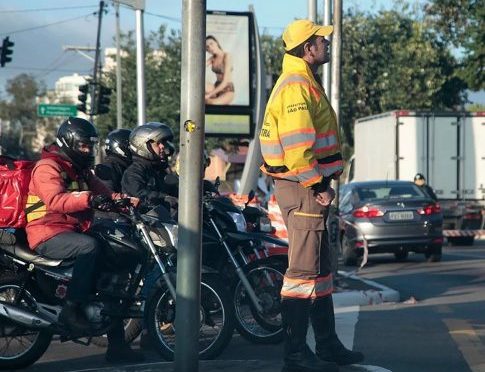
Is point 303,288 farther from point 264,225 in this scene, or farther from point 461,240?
point 461,240

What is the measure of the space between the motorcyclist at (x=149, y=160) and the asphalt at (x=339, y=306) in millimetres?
2012

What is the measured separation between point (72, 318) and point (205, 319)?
102 centimetres

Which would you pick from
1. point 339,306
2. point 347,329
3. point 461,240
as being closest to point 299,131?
point 347,329

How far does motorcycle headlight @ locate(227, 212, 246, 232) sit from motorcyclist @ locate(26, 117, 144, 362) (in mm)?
1322

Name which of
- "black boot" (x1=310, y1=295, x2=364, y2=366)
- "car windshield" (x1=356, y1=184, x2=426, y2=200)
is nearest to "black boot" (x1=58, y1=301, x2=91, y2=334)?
"black boot" (x1=310, y1=295, x2=364, y2=366)

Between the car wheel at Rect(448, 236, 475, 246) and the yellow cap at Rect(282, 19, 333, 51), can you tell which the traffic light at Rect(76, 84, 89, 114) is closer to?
the car wheel at Rect(448, 236, 475, 246)

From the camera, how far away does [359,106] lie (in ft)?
172

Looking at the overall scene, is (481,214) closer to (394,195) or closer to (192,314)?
(394,195)

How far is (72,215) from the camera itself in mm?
8344

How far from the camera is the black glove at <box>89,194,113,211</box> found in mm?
7992

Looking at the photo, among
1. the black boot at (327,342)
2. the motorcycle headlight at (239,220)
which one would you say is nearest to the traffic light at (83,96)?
the motorcycle headlight at (239,220)

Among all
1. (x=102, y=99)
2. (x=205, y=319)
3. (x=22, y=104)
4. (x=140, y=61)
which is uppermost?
(x=22, y=104)

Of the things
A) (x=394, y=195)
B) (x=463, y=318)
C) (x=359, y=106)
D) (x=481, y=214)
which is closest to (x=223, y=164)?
(x=359, y=106)

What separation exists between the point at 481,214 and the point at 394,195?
25.4 feet
